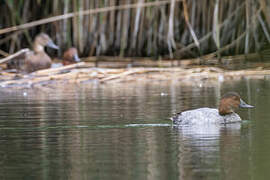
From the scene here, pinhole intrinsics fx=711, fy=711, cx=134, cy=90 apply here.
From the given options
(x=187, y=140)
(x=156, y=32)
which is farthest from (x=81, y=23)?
(x=187, y=140)

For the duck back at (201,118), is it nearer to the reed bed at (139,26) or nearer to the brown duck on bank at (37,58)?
the reed bed at (139,26)

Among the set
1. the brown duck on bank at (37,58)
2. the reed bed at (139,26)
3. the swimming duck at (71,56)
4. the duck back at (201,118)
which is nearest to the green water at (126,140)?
the duck back at (201,118)

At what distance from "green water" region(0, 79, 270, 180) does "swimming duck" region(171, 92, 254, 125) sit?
16cm

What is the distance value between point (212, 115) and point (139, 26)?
789 cm

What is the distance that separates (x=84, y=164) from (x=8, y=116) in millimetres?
3056

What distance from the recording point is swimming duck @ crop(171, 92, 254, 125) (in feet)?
22.3

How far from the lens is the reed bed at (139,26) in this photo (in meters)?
14.1

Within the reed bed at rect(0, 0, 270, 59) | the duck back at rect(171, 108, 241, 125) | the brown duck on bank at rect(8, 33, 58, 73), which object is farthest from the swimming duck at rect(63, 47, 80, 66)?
the duck back at rect(171, 108, 241, 125)

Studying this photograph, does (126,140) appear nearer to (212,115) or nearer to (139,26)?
(212,115)

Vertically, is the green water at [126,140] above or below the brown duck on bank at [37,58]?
below

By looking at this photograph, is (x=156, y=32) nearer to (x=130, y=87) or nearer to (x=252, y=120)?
(x=130, y=87)

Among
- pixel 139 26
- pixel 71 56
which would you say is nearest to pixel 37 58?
pixel 71 56

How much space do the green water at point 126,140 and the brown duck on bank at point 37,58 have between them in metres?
3.94

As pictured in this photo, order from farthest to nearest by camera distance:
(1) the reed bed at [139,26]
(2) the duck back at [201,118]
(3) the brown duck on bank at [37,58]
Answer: (1) the reed bed at [139,26] < (3) the brown duck on bank at [37,58] < (2) the duck back at [201,118]
